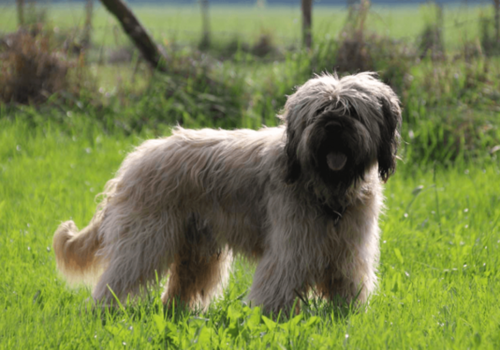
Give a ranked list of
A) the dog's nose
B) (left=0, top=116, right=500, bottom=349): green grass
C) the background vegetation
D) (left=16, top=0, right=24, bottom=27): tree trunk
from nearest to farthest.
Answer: (left=0, top=116, right=500, bottom=349): green grass → the background vegetation → the dog's nose → (left=16, top=0, right=24, bottom=27): tree trunk

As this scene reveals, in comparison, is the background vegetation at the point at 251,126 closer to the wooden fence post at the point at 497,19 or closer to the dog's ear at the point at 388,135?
the wooden fence post at the point at 497,19

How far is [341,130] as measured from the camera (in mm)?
3791

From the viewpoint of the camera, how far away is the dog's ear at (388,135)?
4.07 m

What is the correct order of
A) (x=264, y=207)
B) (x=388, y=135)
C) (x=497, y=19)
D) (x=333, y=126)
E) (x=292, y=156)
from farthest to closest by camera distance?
(x=497, y=19) < (x=264, y=207) < (x=388, y=135) < (x=292, y=156) < (x=333, y=126)

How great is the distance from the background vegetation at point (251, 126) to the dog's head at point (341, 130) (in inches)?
35.9

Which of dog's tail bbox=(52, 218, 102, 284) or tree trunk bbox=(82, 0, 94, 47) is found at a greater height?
tree trunk bbox=(82, 0, 94, 47)

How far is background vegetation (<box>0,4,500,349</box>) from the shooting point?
12.2 ft

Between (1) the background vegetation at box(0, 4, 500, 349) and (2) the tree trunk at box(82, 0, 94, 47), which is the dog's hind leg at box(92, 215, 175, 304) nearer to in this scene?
(1) the background vegetation at box(0, 4, 500, 349)

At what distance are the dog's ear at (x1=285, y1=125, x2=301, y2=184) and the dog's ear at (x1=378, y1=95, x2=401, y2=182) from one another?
56 cm

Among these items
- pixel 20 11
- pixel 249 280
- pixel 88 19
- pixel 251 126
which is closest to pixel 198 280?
pixel 249 280

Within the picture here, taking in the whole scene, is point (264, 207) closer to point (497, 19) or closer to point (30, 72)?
point (30, 72)

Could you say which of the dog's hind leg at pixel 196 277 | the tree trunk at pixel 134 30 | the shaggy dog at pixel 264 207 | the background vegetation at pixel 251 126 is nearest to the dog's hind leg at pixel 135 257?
the shaggy dog at pixel 264 207

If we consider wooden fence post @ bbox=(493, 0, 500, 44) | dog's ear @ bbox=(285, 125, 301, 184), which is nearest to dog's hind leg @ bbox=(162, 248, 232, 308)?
dog's ear @ bbox=(285, 125, 301, 184)

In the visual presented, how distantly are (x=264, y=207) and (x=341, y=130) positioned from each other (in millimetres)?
900
